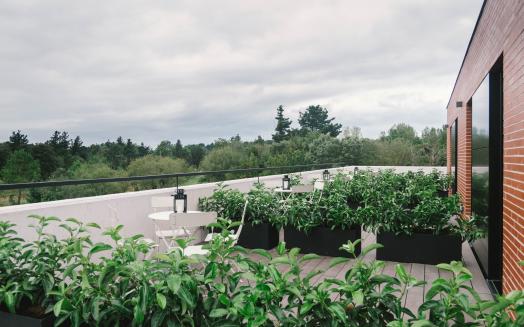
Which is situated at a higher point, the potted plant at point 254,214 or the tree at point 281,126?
the tree at point 281,126

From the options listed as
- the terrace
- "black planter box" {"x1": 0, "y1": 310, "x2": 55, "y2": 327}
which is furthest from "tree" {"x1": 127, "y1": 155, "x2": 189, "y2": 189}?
"black planter box" {"x1": 0, "y1": 310, "x2": 55, "y2": 327}

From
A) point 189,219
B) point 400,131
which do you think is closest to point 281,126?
point 400,131

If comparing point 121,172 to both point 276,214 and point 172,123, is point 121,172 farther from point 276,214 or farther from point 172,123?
point 276,214

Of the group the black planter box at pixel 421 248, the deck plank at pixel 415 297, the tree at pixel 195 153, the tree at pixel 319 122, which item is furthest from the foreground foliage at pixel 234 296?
the tree at pixel 319 122

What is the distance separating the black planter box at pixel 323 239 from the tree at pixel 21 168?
2127cm

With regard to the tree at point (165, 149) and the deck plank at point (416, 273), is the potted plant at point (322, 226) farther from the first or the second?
the tree at point (165, 149)

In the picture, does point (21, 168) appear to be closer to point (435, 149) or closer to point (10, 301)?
point (435, 149)

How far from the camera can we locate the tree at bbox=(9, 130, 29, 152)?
951 inches

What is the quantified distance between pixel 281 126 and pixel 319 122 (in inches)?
143

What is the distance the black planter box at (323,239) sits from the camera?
4.55 meters

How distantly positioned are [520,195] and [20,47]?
2333cm

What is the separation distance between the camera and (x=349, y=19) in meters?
10.4

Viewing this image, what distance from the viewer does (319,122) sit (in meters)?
38.6

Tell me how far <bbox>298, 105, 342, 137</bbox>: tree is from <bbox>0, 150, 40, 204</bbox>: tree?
23.2 metres
